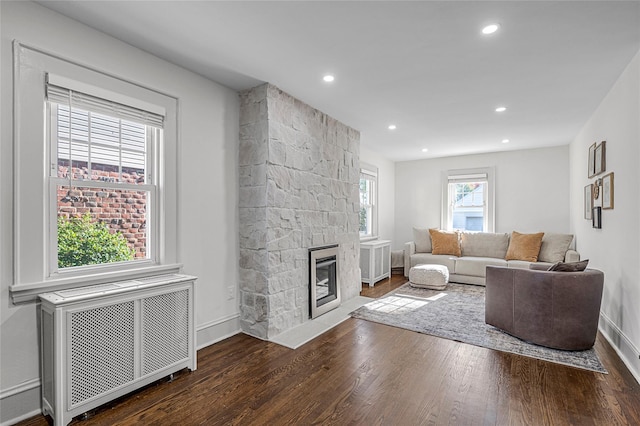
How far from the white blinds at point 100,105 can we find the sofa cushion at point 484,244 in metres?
5.56

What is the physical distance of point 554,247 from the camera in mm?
5332

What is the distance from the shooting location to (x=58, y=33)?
213 centimetres

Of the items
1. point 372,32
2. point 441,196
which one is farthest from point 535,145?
point 372,32

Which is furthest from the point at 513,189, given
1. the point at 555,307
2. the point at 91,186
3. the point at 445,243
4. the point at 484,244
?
the point at 91,186

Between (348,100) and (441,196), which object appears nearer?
(348,100)

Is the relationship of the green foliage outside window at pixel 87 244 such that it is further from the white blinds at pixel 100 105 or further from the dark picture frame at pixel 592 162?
the dark picture frame at pixel 592 162

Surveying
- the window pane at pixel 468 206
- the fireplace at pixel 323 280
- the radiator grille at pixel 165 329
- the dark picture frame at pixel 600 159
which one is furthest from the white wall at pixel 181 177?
the window pane at pixel 468 206

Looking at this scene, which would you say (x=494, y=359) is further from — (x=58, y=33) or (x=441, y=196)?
(x=441, y=196)

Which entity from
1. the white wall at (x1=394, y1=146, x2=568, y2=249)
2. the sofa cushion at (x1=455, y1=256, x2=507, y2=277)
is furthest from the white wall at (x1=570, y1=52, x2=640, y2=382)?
the white wall at (x1=394, y1=146, x2=568, y2=249)

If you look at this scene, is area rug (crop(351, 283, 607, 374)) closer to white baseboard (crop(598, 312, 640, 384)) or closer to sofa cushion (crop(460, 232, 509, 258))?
white baseboard (crop(598, 312, 640, 384))

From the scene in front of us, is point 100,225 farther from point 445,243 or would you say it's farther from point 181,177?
point 445,243

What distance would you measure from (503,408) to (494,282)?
159 centimetres

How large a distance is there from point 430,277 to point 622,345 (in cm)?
257

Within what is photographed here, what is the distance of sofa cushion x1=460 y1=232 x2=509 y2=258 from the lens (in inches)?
232
